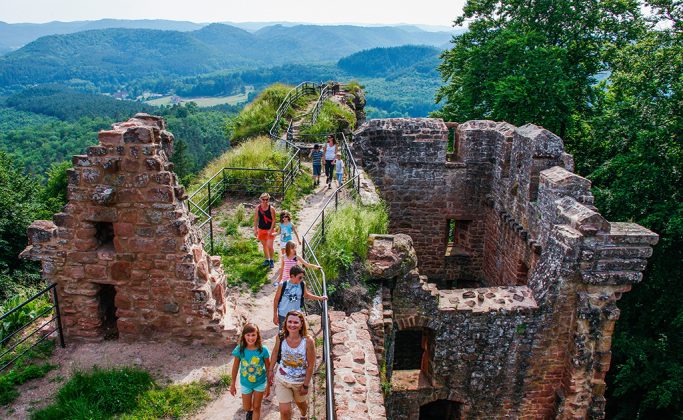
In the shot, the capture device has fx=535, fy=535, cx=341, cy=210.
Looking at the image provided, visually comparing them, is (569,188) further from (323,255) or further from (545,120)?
(545,120)

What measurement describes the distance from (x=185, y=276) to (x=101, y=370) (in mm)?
1407

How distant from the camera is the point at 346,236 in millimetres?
9234

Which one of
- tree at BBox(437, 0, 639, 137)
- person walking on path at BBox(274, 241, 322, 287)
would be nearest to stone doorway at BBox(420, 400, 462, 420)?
person walking on path at BBox(274, 241, 322, 287)

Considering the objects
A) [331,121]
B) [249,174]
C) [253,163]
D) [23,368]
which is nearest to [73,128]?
[331,121]

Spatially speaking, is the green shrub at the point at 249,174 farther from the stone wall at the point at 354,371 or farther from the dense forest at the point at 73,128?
the dense forest at the point at 73,128

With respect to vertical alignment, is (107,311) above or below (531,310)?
above

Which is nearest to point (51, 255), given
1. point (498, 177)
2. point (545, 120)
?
point (498, 177)

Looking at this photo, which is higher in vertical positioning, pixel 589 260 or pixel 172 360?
pixel 589 260

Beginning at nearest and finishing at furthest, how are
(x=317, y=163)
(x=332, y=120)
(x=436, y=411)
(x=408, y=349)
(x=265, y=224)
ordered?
(x=265, y=224), (x=436, y=411), (x=408, y=349), (x=317, y=163), (x=332, y=120)

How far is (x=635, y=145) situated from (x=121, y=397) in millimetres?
11066

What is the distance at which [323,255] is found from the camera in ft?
29.1

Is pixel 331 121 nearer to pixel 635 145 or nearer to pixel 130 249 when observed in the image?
pixel 635 145

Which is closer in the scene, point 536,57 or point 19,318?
point 19,318

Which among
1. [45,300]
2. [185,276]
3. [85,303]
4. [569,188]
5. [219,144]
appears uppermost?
[569,188]
